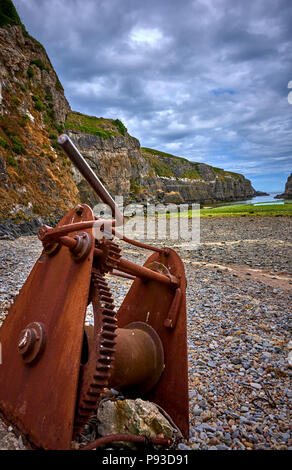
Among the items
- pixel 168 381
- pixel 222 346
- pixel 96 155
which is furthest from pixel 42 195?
pixel 96 155

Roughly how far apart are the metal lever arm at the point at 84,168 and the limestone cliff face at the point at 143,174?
43.6 meters

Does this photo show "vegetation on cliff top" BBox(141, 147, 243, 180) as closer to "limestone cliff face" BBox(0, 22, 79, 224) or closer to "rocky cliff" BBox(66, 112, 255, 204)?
"rocky cliff" BBox(66, 112, 255, 204)

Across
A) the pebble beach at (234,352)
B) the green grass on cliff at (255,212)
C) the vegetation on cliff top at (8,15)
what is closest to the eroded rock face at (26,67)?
the vegetation on cliff top at (8,15)

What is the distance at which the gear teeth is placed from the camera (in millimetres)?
2064

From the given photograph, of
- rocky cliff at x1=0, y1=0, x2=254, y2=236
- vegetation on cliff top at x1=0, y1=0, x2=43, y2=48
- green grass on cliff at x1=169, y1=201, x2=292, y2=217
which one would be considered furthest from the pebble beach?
green grass on cliff at x1=169, y1=201, x2=292, y2=217

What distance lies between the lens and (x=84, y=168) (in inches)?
80.7

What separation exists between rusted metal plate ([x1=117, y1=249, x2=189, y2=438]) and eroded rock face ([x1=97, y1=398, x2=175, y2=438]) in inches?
8.6

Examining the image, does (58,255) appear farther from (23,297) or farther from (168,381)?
(168,381)

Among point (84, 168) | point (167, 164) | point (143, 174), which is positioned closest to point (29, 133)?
point (84, 168)

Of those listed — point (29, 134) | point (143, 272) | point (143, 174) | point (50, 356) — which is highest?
point (143, 174)

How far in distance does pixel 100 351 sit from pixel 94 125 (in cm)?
6886

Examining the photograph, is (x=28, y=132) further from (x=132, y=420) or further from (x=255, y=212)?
(x=255, y=212)
